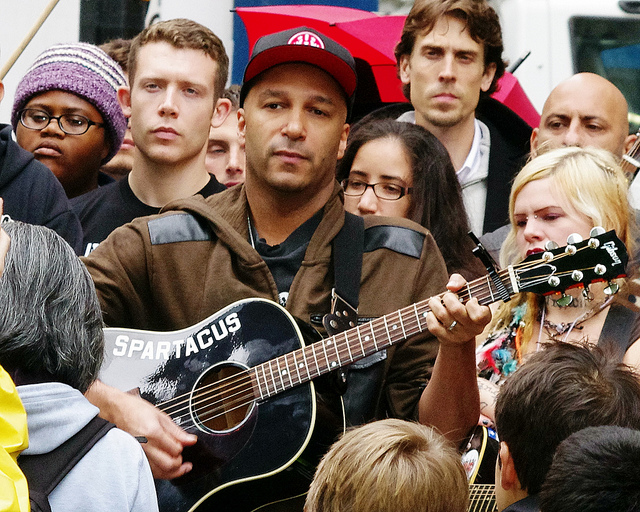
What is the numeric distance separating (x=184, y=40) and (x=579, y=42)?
3.28m

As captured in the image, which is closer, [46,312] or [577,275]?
[46,312]

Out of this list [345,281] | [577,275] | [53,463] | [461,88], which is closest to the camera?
[53,463]

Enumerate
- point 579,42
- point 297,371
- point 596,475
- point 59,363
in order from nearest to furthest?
point 596,475, point 59,363, point 297,371, point 579,42

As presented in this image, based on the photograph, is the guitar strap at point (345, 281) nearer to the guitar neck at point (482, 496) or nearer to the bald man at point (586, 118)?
the guitar neck at point (482, 496)

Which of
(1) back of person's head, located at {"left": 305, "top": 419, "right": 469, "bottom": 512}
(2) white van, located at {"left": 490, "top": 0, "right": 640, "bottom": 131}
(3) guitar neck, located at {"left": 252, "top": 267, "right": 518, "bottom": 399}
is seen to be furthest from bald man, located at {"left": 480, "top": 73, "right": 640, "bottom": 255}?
(1) back of person's head, located at {"left": 305, "top": 419, "right": 469, "bottom": 512}

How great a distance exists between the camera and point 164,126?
421cm

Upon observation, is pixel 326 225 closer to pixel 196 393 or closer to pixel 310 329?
pixel 310 329

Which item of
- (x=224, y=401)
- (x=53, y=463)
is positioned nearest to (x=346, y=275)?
(x=224, y=401)

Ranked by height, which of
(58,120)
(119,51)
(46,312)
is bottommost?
(46,312)

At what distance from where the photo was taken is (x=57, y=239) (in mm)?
2240

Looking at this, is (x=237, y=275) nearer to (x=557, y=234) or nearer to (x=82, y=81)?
(x=557, y=234)

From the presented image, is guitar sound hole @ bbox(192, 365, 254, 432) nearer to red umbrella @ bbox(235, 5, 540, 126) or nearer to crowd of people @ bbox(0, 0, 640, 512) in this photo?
crowd of people @ bbox(0, 0, 640, 512)

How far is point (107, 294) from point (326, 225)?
747 millimetres

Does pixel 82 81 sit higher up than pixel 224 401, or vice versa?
pixel 82 81
